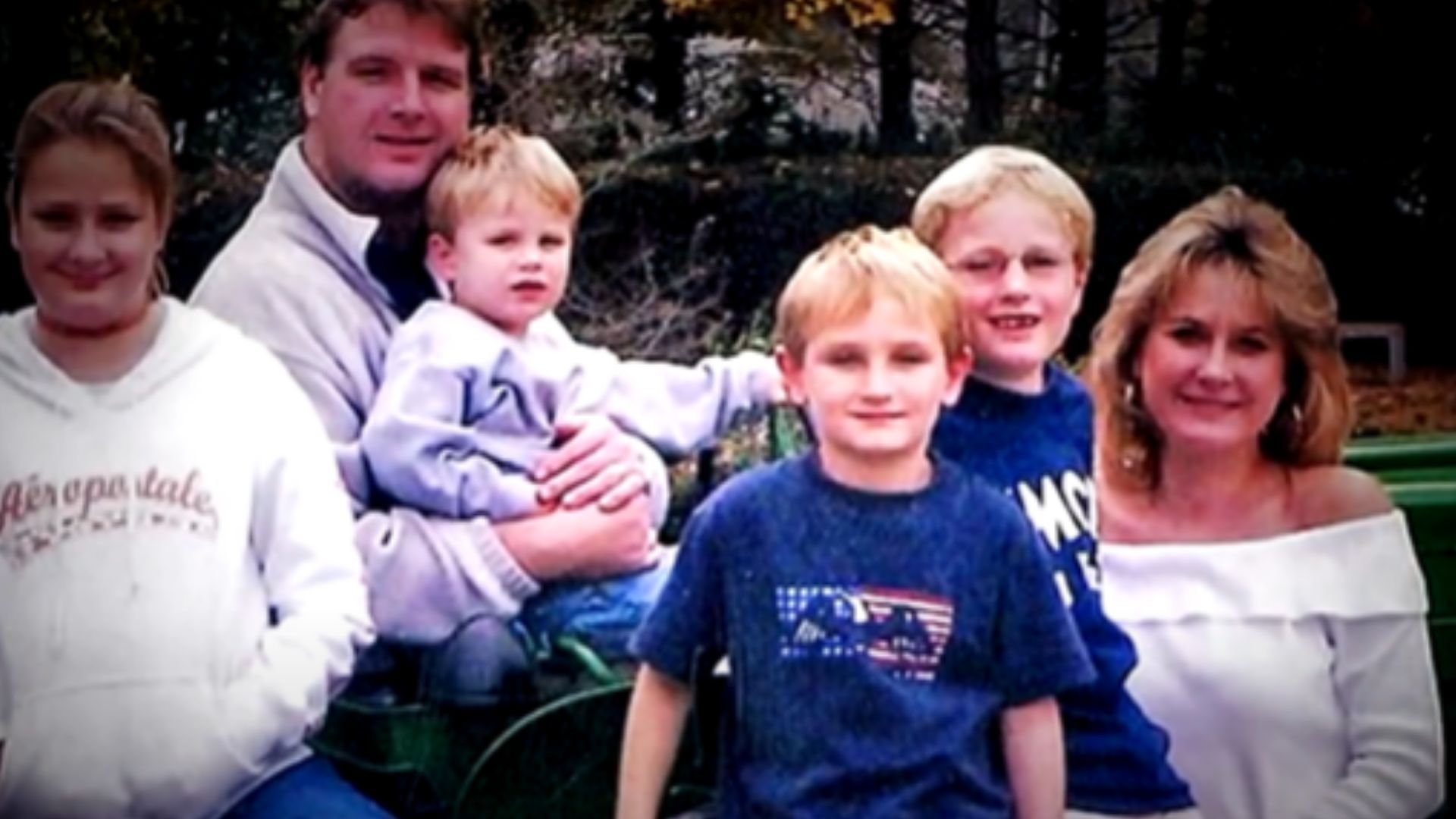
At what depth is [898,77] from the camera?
3.12m

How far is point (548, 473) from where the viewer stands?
3.02m

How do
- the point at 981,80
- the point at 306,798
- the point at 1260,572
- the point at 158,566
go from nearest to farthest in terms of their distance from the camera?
the point at 158,566 → the point at 306,798 → the point at 981,80 → the point at 1260,572

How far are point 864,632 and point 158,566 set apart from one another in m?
0.68

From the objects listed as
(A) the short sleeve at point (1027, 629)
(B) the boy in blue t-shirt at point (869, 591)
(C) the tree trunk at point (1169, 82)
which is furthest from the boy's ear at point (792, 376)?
(C) the tree trunk at point (1169, 82)

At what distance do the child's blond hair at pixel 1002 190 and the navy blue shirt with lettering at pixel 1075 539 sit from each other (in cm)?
15

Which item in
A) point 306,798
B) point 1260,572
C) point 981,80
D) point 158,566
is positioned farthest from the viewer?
point 1260,572

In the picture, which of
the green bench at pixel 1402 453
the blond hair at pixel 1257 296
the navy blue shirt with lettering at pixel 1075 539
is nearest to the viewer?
the navy blue shirt with lettering at pixel 1075 539

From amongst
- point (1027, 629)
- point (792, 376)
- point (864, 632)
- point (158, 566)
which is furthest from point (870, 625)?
point (158, 566)

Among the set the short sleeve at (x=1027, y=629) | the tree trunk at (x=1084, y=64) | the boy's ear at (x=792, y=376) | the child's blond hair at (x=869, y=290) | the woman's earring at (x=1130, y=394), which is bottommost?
the short sleeve at (x=1027, y=629)

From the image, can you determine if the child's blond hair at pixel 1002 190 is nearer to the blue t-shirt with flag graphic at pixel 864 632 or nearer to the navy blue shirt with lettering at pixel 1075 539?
the navy blue shirt with lettering at pixel 1075 539

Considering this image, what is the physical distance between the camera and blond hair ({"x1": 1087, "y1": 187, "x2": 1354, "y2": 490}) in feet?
10.3

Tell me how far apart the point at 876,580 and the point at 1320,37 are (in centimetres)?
80

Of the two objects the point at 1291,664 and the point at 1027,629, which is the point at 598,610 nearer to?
the point at 1027,629

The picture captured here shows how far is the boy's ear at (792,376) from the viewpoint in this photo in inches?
116
